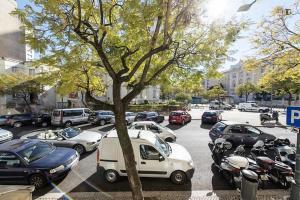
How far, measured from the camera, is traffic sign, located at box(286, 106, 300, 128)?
12.5 feet

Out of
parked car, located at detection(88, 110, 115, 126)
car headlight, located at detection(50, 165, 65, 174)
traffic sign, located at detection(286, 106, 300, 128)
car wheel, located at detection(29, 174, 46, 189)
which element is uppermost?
traffic sign, located at detection(286, 106, 300, 128)

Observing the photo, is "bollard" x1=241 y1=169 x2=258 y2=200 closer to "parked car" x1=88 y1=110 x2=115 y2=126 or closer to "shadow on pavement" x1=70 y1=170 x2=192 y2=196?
"shadow on pavement" x1=70 y1=170 x2=192 y2=196

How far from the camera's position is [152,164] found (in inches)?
260

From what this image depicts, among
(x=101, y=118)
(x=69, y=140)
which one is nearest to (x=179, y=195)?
(x=69, y=140)

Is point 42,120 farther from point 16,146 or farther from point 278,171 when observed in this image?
point 278,171

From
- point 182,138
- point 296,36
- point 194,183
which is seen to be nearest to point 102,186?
point 194,183

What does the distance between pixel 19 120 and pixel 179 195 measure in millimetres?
19667

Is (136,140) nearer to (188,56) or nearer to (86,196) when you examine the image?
(86,196)

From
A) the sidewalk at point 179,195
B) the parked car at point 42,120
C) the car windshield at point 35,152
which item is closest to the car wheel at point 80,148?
the car windshield at point 35,152

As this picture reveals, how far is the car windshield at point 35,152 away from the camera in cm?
676

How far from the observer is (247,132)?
10531 mm

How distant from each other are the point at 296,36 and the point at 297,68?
1838 millimetres

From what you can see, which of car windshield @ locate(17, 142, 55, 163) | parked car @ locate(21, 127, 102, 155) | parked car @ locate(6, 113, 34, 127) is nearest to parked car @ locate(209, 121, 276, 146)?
parked car @ locate(21, 127, 102, 155)

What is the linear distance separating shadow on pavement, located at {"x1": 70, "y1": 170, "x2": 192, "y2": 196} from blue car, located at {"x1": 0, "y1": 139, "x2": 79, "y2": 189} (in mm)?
967
